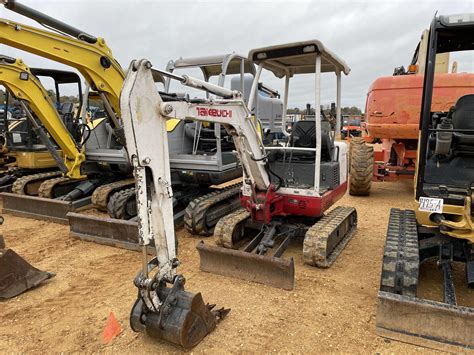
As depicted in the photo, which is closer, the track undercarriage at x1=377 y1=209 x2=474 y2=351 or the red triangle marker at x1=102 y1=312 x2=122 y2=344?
the track undercarriage at x1=377 y1=209 x2=474 y2=351

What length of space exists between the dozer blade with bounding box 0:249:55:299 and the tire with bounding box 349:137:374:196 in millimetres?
6325

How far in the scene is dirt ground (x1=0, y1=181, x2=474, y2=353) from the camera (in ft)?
10.1

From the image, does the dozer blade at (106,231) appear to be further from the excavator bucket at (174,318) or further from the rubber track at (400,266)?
the rubber track at (400,266)

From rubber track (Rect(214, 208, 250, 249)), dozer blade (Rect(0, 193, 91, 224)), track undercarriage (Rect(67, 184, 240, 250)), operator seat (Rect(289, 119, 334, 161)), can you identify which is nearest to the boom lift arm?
rubber track (Rect(214, 208, 250, 249))

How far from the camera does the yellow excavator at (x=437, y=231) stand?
116 inches

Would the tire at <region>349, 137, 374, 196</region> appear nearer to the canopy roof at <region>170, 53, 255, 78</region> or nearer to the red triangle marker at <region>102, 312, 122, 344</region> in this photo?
the canopy roof at <region>170, 53, 255, 78</region>

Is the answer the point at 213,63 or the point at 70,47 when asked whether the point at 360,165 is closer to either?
the point at 213,63

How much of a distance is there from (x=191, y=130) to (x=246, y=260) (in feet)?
10.7

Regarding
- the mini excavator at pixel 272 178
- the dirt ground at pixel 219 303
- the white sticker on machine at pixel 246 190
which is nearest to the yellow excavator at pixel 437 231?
the dirt ground at pixel 219 303

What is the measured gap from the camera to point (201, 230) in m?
5.77

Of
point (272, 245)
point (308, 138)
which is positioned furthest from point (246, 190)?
point (308, 138)

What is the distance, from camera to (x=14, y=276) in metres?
4.04

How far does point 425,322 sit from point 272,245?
205cm

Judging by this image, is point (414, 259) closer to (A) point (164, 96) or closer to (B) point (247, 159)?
(B) point (247, 159)
